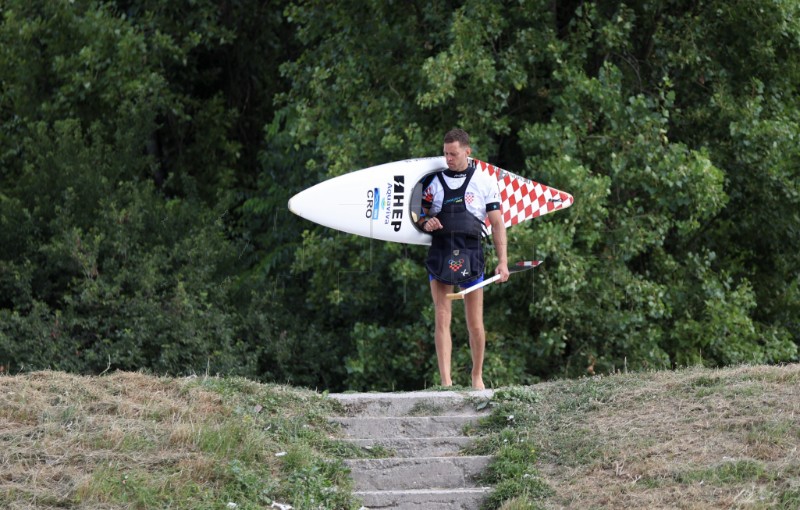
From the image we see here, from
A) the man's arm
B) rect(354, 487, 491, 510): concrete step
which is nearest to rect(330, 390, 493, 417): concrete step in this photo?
the man's arm

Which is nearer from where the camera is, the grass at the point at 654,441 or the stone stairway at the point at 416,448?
the grass at the point at 654,441

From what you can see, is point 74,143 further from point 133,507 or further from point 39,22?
point 133,507

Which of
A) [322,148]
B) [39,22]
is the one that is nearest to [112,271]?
[322,148]

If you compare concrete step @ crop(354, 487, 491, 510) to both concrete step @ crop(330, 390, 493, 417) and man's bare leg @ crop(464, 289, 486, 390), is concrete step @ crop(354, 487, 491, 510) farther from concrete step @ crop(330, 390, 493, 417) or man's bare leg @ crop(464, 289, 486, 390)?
man's bare leg @ crop(464, 289, 486, 390)

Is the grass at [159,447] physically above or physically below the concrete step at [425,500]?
above

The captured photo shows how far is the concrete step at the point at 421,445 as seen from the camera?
723 cm

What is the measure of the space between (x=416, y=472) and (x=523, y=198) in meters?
4.24

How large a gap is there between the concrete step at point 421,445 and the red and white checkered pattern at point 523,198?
3.48 metres

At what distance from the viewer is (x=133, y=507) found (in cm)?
603

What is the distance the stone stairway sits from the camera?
260 inches

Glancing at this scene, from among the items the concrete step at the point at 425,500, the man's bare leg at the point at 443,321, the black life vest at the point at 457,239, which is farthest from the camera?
the man's bare leg at the point at 443,321

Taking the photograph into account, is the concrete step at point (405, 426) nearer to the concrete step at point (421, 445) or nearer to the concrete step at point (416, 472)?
the concrete step at point (421, 445)

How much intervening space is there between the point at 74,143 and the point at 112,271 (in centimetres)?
189

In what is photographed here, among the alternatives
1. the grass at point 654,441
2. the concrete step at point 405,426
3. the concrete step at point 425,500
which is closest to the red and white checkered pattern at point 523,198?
the grass at point 654,441
